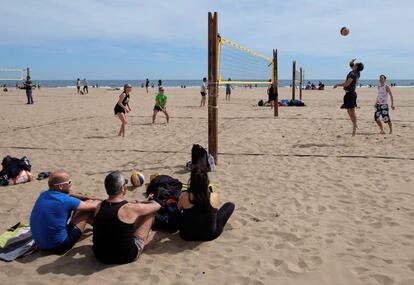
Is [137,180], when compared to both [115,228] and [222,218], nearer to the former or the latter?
[222,218]

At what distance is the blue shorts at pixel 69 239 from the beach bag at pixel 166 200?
2.51 ft

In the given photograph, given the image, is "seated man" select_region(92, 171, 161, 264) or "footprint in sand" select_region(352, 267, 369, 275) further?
"seated man" select_region(92, 171, 161, 264)

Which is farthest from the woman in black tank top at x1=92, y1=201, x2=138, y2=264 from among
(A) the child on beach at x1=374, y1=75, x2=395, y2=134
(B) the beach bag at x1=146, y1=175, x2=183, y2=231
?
(A) the child on beach at x1=374, y1=75, x2=395, y2=134

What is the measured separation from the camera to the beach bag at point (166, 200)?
158 inches

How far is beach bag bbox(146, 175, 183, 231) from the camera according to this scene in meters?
4.01

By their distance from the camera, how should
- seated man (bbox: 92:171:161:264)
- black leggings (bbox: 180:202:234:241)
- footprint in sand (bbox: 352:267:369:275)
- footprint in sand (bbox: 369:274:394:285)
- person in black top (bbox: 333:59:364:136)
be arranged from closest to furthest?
footprint in sand (bbox: 369:274:394:285) → footprint in sand (bbox: 352:267:369:275) → seated man (bbox: 92:171:161:264) → black leggings (bbox: 180:202:234:241) → person in black top (bbox: 333:59:364:136)

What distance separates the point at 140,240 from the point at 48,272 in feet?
2.54

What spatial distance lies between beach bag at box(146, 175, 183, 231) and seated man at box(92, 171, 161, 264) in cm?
59

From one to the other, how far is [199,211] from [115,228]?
2.56ft

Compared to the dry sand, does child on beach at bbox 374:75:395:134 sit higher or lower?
higher

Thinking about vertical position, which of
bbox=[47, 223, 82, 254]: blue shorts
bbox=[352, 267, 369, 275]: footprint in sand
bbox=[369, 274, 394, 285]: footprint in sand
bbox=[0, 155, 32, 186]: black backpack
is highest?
bbox=[0, 155, 32, 186]: black backpack

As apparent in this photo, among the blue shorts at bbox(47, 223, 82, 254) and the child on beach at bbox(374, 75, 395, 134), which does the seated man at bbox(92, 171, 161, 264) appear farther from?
the child on beach at bbox(374, 75, 395, 134)

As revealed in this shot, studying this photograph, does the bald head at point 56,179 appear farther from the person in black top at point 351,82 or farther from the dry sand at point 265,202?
the person in black top at point 351,82

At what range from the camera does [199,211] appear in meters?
3.63
